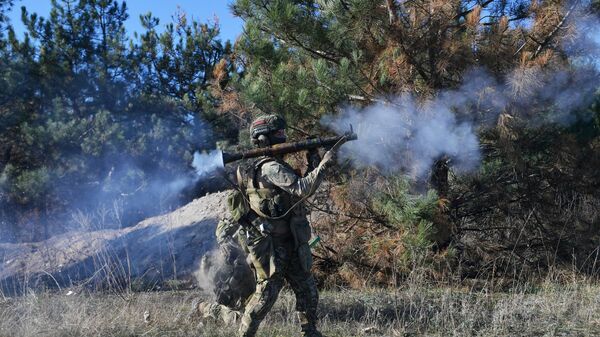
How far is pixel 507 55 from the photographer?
7250 mm

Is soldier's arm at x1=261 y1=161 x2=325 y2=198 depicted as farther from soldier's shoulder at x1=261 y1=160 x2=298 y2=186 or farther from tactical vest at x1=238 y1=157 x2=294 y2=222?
tactical vest at x1=238 y1=157 x2=294 y2=222

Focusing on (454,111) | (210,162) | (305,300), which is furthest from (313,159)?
(210,162)

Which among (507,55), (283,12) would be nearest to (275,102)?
(283,12)

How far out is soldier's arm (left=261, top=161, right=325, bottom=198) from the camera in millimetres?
4609

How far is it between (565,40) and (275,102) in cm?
348

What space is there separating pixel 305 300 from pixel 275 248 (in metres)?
0.48

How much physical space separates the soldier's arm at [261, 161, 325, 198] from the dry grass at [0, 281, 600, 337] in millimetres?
1513

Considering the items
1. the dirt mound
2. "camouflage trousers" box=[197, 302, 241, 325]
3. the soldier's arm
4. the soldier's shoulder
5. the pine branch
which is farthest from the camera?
the dirt mound

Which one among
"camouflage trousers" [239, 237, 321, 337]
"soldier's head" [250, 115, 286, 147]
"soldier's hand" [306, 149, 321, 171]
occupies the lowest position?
"camouflage trousers" [239, 237, 321, 337]

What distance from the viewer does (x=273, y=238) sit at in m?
5.05

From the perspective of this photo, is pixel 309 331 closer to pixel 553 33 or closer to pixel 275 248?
pixel 275 248

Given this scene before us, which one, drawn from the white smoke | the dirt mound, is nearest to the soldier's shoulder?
the white smoke

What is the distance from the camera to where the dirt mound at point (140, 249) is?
12.5 m

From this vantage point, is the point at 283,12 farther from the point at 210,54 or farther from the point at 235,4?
the point at 210,54
